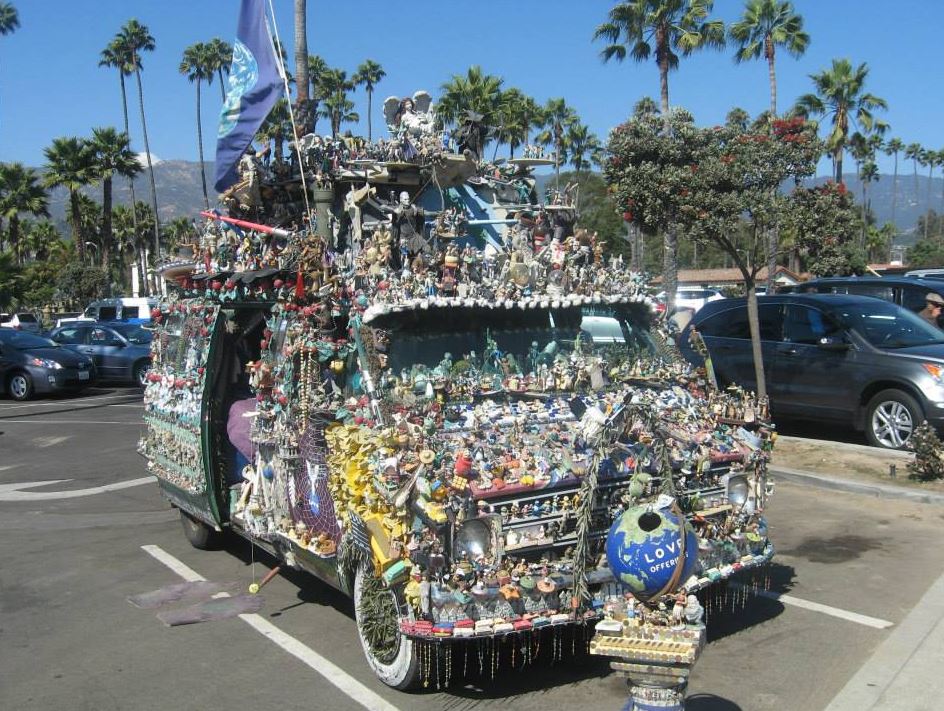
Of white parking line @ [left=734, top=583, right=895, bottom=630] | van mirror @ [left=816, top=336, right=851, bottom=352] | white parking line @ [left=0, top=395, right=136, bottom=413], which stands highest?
van mirror @ [left=816, top=336, right=851, bottom=352]

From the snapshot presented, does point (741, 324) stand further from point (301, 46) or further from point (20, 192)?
point (20, 192)

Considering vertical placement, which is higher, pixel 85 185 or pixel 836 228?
pixel 85 185

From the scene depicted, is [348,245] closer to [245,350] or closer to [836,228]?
[245,350]

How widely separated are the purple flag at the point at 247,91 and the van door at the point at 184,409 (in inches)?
50.3

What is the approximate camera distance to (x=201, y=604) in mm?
6512

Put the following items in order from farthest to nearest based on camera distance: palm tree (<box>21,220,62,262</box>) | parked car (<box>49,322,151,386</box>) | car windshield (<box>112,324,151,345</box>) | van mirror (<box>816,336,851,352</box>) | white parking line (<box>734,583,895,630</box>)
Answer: palm tree (<box>21,220,62,262</box>) < car windshield (<box>112,324,151,345</box>) < parked car (<box>49,322,151,386</box>) < van mirror (<box>816,336,851,352</box>) < white parking line (<box>734,583,895,630</box>)

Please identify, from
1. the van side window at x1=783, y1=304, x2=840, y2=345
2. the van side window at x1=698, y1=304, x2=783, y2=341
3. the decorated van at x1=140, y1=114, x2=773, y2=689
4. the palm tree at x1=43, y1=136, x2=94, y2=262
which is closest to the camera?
the decorated van at x1=140, y1=114, x2=773, y2=689

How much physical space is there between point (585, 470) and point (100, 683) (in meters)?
2.92

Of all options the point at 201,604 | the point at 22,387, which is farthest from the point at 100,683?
the point at 22,387

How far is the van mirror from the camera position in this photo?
10.6 m

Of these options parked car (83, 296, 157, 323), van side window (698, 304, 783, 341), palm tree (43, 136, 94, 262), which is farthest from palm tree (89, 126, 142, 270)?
van side window (698, 304, 783, 341)

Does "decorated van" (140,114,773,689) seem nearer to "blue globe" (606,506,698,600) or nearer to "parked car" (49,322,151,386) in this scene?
"blue globe" (606,506,698,600)

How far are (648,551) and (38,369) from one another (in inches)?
737

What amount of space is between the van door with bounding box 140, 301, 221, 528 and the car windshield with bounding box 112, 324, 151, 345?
14594 millimetres
